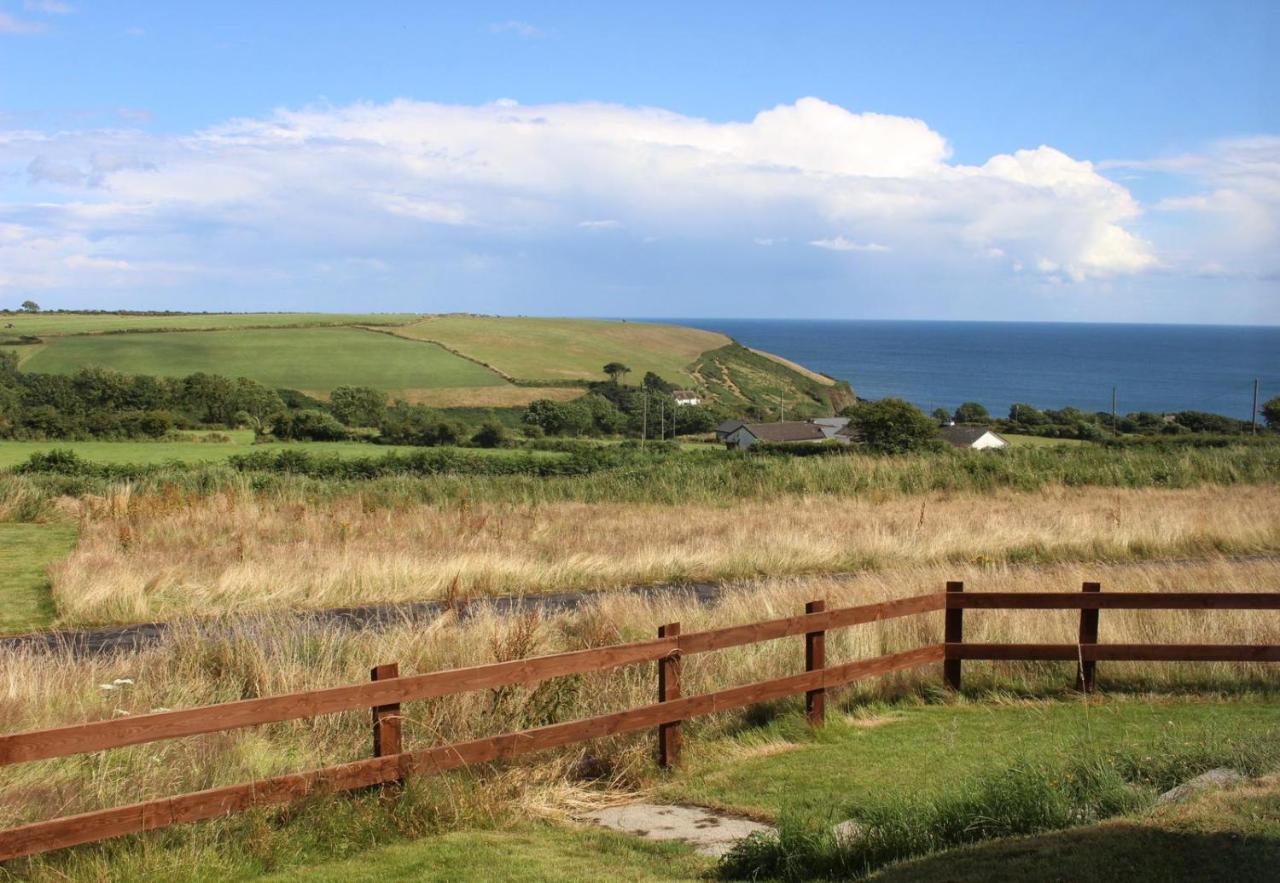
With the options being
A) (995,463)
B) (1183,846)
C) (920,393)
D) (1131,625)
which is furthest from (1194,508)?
(920,393)

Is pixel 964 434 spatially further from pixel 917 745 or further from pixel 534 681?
pixel 534 681

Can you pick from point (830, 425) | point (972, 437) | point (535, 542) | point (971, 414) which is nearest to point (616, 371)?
point (830, 425)

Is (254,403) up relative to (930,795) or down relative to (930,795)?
down

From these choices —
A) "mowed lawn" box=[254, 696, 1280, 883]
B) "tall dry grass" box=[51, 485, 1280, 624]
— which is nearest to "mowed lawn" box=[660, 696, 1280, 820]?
"mowed lawn" box=[254, 696, 1280, 883]

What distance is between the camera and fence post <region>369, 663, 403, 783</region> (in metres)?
6.49

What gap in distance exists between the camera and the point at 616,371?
362 feet

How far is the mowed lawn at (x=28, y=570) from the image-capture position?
→ 14.2m

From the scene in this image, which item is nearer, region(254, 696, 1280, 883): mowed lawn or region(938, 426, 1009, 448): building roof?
region(254, 696, 1280, 883): mowed lawn

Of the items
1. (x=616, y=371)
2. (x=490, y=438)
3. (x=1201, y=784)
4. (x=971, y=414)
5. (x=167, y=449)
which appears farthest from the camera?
(x=616, y=371)

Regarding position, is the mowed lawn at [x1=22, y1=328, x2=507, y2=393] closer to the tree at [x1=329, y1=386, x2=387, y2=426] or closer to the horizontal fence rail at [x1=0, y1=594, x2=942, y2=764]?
the tree at [x1=329, y1=386, x2=387, y2=426]

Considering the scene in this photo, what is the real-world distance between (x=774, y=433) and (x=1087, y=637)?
63.7 m

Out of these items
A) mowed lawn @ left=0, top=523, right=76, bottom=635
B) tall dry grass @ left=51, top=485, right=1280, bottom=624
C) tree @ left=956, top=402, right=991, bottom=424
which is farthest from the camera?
tree @ left=956, top=402, right=991, bottom=424

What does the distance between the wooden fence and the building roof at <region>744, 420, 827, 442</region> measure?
199ft

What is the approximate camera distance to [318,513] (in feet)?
78.9
